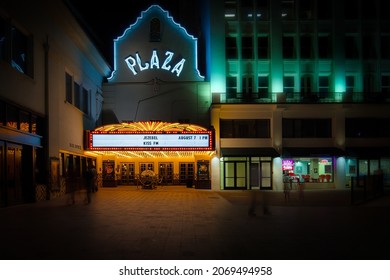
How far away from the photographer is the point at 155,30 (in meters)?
36.5

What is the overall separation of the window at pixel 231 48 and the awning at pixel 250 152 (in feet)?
23.8

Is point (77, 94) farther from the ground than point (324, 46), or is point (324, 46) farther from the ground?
point (324, 46)

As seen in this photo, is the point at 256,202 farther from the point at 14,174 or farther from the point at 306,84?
the point at 306,84

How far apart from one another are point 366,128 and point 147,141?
1664 cm

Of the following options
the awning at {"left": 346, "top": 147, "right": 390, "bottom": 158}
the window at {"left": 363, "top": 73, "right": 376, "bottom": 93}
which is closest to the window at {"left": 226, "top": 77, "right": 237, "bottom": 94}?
the awning at {"left": 346, "top": 147, "right": 390, "bottom": 158}

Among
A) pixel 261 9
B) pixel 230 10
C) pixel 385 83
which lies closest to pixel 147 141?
pixel 230 10

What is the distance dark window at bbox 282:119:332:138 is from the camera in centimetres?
3403

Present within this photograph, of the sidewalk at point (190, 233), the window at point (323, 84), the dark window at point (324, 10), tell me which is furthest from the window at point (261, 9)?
the sidewalk at point (190, 233)

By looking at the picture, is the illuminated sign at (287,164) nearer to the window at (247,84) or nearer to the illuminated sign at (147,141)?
the window at (247,84)

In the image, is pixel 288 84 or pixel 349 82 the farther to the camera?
pixel 349 82

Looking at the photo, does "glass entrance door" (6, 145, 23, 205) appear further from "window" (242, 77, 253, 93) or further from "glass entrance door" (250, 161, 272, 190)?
"window" (242, 77, 253, 93)

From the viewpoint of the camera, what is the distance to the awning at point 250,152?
106 ft

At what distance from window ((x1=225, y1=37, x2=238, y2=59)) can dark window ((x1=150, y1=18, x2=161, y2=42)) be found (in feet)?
18.6

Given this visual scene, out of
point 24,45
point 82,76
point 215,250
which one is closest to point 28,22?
point 24,45
